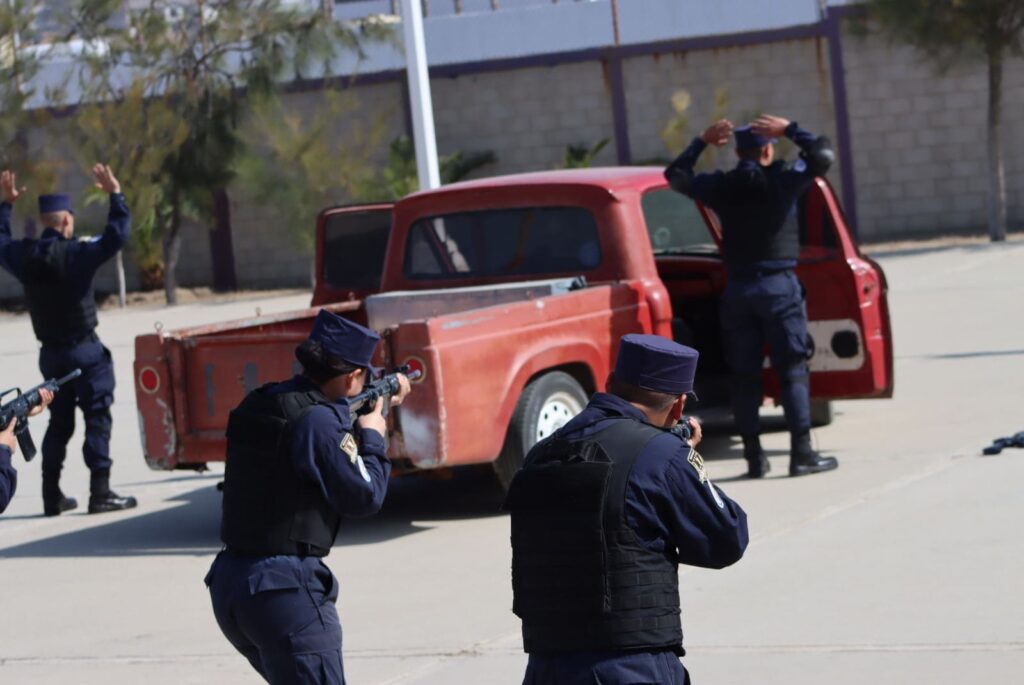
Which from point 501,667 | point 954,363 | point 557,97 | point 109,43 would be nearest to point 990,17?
point 557,97

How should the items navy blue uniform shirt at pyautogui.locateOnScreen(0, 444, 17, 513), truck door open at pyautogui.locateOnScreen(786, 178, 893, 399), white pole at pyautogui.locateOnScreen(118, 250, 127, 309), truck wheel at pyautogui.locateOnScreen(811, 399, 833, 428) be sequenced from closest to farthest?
navy blue uniform shirt at pyautogui.locateOnScreen(0, 444, 17, 513)
truck door open at pyautogui.locateOnScreen(786, 178, 893, 399)
truck wheel at pyautogui.locateOnScreen(811, 399, 833, 428)
white pole at pyautogui.locateOnScreen(118, 250, 127, 309)

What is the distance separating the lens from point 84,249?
9695mm

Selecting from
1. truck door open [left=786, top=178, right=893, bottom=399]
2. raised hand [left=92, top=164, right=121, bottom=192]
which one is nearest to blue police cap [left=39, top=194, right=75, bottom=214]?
raised hand [left=92, top=164, right=121, bottom=192]

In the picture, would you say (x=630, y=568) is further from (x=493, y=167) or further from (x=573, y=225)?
(x=493, y=167)

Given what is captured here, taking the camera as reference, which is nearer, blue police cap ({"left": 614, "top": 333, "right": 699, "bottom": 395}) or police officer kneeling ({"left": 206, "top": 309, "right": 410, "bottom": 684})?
blue police cap ({"left": 614, "top": 333, "right": 699, "bottom": 395})

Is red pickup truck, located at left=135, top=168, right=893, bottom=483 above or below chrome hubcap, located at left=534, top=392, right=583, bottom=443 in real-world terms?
above

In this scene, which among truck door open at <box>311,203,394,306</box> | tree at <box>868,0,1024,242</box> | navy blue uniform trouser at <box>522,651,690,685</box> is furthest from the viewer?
tree at <box>868,0,1024,242</box>

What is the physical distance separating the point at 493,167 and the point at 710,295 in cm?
1999

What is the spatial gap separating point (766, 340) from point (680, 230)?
1303 millimetres

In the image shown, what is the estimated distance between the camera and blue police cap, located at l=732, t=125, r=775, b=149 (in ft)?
30.1

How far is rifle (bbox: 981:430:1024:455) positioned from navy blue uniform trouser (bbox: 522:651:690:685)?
5.86 m

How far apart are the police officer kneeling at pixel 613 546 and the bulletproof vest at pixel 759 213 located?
5.37 metres

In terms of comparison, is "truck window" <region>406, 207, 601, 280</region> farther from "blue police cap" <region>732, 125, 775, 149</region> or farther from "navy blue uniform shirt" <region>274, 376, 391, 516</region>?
"navy blue uniform shirt" <region>274, 376, 391, 516</region>

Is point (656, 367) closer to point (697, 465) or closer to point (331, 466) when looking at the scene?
point (697, 465)
